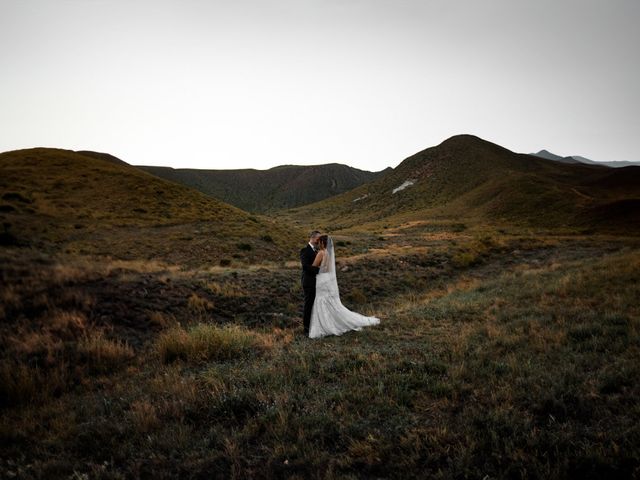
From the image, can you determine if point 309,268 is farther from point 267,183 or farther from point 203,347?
point 267,183

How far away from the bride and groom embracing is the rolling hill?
4026cm

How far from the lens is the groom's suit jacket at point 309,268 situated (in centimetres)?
897

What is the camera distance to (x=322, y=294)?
29.9 feet

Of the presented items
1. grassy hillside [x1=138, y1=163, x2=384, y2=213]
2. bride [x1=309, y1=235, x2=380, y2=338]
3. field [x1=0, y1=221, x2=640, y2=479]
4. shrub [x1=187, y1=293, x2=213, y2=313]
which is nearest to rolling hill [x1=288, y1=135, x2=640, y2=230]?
field [x1=0, y1=221, x2=640, y2=479]

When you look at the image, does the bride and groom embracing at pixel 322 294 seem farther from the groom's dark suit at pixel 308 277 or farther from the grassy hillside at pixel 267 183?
the grassy hillside at pixel 267 183

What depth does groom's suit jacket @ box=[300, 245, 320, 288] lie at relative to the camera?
8.97 m

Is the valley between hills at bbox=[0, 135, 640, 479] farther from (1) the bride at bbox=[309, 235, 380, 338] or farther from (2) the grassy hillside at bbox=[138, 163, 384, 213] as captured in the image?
(2) the grassy hillside at bbox=[138, 163, 384, 213]

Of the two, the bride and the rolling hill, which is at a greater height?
the rolling hill

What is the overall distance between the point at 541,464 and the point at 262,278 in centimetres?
1282

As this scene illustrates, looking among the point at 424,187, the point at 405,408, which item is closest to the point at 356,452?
Answer: the point at 405,408

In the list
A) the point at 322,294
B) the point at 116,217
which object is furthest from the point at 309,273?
the point at 116,217

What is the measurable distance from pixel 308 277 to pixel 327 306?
912mm

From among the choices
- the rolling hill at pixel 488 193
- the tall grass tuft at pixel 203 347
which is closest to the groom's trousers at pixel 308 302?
the tall grass tuft at pixel 203 347

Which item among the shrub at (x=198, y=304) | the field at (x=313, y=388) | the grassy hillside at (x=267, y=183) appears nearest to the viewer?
the field at (x=313, y=388)
